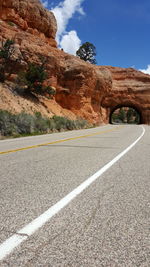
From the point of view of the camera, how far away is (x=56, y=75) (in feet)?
129

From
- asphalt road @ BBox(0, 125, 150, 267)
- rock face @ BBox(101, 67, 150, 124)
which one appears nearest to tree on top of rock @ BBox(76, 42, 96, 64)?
rock face @ BBox(101, 67, 150, 124)

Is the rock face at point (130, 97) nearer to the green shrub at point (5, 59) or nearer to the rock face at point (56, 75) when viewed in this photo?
the rock face at point (56, 75)

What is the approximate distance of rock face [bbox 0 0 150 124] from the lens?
3412 centimetres

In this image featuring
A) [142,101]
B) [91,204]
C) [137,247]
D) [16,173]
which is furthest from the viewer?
[142,101]

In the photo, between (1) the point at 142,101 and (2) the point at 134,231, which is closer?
(2) the point at 134,231

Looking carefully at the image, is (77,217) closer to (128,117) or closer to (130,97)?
(130,97)

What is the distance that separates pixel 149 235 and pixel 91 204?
1016 millimetres

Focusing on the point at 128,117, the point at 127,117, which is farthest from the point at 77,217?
the point at 127,117

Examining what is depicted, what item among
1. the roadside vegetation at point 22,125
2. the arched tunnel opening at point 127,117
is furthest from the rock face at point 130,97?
the arched tunnel opening at point 127,117

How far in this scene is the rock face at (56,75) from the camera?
1344 inches

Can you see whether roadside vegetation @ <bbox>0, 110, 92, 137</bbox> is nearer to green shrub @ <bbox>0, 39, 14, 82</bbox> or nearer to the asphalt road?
the asphalt road

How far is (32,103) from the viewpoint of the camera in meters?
30.5

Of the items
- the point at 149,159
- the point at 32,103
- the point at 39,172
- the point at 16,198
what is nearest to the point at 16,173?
the point at 39,172

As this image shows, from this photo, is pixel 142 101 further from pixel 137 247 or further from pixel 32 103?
pixel 137 247
